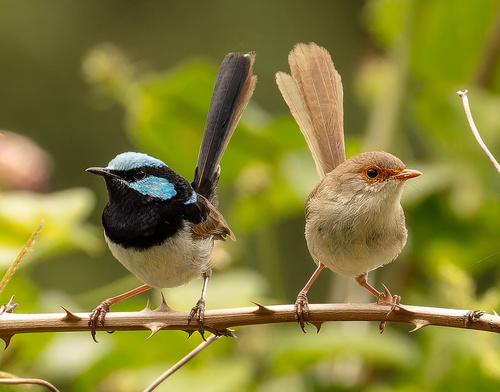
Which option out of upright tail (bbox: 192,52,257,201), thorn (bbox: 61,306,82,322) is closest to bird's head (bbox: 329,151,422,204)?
upright tail (bbox: 192,52,257,201)

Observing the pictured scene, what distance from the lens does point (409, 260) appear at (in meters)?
3.50

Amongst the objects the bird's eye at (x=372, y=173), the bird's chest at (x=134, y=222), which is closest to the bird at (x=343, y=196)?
the bird's eye at (x=372, y=173)

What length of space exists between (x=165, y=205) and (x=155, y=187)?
0.28 ft

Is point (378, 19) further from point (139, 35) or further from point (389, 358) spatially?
point (139, 35)

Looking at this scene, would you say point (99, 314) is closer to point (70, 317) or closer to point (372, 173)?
point (70, 317)

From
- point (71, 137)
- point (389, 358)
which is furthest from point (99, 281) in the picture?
point (389, 358)

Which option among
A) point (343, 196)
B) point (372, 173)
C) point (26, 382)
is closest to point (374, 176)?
point (372, 173)

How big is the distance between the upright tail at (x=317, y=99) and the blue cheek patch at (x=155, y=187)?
1.31 feet

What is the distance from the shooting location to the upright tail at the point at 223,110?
205 cm

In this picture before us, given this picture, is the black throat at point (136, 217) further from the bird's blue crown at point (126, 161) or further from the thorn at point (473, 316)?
the thorn at point (473, 316)

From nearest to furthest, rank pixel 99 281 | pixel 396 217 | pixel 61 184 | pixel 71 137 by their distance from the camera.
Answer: pixel 396 217 < pixel 99 281 < pixel 61 184 < pixel 71 137

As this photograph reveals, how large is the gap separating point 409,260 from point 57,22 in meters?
5.88

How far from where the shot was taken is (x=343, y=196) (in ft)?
7.53

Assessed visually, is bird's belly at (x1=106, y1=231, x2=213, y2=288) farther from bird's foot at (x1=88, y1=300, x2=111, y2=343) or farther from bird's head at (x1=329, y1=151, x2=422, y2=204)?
bird's head at (x1=329, y1=151, x2=422, y2=204)
